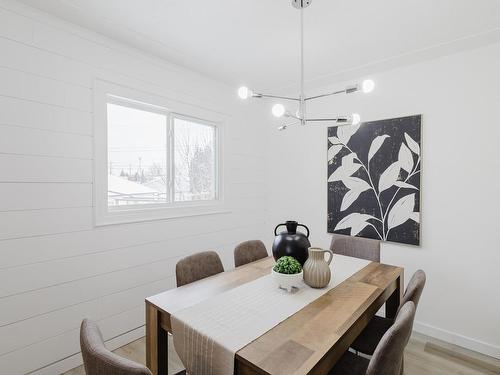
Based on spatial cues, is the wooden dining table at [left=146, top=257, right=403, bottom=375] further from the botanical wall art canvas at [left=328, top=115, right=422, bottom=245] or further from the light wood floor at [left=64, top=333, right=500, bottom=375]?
the botanical wall art canvas at [left=328, top=115, right=422, bottom=245]

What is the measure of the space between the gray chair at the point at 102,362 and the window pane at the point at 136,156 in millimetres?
1579

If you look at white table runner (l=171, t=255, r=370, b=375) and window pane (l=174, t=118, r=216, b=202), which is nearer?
white table runner (l=171, t=255, r=370, b=375)

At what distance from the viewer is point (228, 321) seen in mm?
1236

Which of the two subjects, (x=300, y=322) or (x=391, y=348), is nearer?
(x=391, y=348)

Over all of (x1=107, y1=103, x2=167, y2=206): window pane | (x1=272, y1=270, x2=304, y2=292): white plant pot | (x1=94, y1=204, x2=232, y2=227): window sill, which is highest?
(x1=107, y1=103, x2=167, y2=206): window pane

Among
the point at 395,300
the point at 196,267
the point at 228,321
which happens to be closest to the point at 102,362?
the point at 228,321

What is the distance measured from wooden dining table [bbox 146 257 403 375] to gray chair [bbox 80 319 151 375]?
0.36 metres

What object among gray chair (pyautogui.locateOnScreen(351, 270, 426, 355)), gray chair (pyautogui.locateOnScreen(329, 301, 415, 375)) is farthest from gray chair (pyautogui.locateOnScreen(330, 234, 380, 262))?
gray chair (pyautogui.locateOnScreen(329, 301, 415, 375))

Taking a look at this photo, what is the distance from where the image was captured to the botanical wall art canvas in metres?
2.61

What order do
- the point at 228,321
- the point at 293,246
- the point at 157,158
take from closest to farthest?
the point at 228,321 < the point at 293,246 < the point at 157,158

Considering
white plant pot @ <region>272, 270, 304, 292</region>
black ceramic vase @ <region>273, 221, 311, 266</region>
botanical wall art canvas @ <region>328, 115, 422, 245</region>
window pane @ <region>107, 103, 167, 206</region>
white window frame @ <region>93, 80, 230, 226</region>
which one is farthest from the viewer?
botanical wall art canvas @ <region>328, 115, 422, 245</region>

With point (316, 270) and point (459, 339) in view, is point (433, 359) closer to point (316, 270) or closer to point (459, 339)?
point (459, 339)

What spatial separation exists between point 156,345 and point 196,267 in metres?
0.55

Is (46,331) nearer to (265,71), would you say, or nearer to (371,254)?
(371,254)
